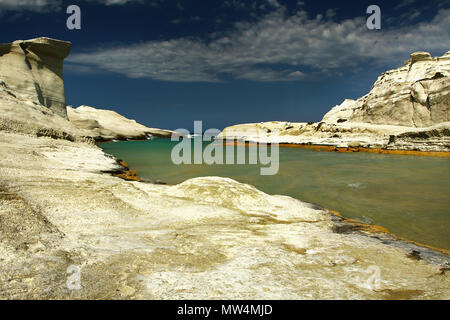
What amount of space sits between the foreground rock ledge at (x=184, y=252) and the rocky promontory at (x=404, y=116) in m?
24.9

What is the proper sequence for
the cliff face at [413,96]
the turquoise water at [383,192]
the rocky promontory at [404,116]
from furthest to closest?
the cliff face at [413,96] → the rocky promontory at [404,116] → the turquoise water at [383,192]

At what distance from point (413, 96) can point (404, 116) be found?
2596mm

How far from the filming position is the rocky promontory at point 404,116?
2590cm

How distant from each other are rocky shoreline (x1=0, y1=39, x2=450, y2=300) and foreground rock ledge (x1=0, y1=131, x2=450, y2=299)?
17 mm

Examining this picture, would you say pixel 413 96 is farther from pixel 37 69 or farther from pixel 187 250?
pixel 37 69

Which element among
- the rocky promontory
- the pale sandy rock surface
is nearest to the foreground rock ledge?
the rocky promontory

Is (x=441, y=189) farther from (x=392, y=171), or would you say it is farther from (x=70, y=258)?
(x=70, y=258)

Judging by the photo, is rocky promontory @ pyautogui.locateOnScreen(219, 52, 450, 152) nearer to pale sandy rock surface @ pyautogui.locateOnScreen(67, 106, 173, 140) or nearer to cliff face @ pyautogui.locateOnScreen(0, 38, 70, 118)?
cliff face @ pyautogui.locateOnScreen(0, 38, 70, 118)

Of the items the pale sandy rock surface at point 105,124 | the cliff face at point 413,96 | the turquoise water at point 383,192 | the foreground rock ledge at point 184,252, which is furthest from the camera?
the pale sandy rock surface at point 105,124

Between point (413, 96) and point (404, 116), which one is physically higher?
point (413, 96)

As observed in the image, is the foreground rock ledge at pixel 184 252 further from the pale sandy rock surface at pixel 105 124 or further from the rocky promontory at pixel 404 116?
the pale sandy rock surface at pixel 105 124

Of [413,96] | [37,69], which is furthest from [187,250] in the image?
[413,96]

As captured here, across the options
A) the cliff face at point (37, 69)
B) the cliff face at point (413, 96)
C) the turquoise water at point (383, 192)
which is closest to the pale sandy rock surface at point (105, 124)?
the cliff face at point (37, 69)

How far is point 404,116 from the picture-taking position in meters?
34.1
